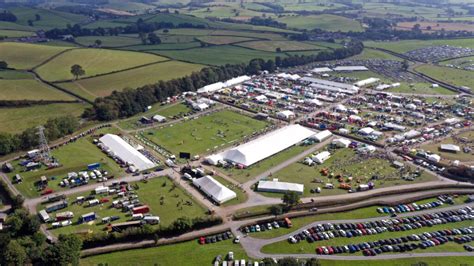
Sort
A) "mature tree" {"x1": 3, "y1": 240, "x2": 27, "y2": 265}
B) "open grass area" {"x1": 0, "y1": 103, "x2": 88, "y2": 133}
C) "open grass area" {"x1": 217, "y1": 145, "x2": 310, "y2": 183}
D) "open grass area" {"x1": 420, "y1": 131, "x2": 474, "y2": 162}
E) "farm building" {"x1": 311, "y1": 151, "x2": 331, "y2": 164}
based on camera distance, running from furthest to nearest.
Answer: "open grass area" {"x1": 0, "y1": 103, "x2": 88, "y2": 133}
"open grass area" {"x1": 420, "y1": 131, "x2": 474, "y2": 162}
"farm building" {"x1": 311, "y1": 151, "x2": 331, "y2": 164}
"open grass area" {"x1": 217, "y1": 145, "x2": 310, "y2": 183}
"mature tree" {"x1": 3, "y1": 240, "x2": 27, "y2": 265}

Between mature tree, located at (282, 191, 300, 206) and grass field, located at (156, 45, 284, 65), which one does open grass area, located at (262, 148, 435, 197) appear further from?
grass field, located at (156, 45, 284, 65)

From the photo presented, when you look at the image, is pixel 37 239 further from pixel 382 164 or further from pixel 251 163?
pixel 382 164

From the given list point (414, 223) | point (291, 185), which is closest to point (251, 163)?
point (291, 185)

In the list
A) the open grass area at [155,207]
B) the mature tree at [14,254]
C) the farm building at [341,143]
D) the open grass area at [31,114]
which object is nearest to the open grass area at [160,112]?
the open grass area at [31,114]

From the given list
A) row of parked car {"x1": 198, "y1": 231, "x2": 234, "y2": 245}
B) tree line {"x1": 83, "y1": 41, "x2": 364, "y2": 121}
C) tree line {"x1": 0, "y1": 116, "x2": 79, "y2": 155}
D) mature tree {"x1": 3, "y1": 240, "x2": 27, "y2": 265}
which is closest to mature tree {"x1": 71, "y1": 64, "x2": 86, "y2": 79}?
tree line {"x1": 83, "y1": 41, "x2": 364, "y2": 121}

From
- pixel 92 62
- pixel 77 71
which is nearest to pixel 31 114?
pixel 77 71

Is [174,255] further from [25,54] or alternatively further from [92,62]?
[25,54]

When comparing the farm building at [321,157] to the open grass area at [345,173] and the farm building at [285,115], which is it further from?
the farm building at [285,115]
